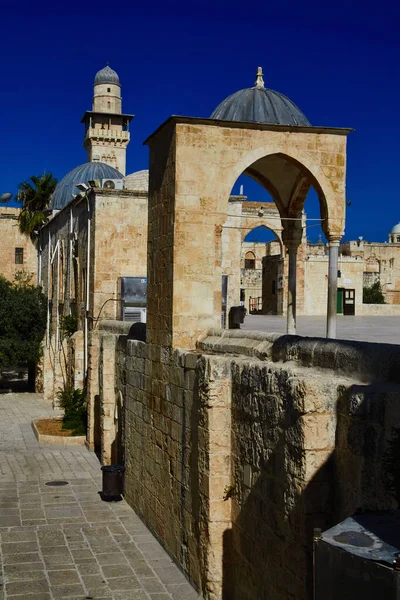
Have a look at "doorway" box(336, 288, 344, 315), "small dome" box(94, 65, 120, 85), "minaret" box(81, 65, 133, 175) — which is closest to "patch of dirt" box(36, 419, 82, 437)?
"doorway" box(336, 288, 344, 315)

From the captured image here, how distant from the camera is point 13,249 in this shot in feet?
130

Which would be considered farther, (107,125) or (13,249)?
(107,125)

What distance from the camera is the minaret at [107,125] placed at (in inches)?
1945

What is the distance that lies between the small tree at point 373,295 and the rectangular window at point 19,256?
1975 cm

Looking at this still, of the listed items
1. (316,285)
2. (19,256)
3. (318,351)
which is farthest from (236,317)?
(19,256)

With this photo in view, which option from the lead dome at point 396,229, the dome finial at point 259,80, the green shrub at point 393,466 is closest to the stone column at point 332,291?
the dome finial at point 259,80

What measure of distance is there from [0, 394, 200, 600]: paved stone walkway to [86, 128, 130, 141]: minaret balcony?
38242 millimetres

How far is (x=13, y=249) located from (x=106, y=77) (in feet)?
58.9

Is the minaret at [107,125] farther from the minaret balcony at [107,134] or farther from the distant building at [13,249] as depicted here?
the distant building at [13,249]

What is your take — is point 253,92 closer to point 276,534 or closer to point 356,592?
point 276,534

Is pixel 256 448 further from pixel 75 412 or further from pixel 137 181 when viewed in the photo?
pixel 137 181

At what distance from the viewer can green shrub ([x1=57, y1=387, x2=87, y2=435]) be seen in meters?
16.3

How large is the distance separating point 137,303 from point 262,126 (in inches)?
367

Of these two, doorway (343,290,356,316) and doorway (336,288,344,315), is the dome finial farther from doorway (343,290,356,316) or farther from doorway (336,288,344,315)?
doorway (336,288,344,315)
